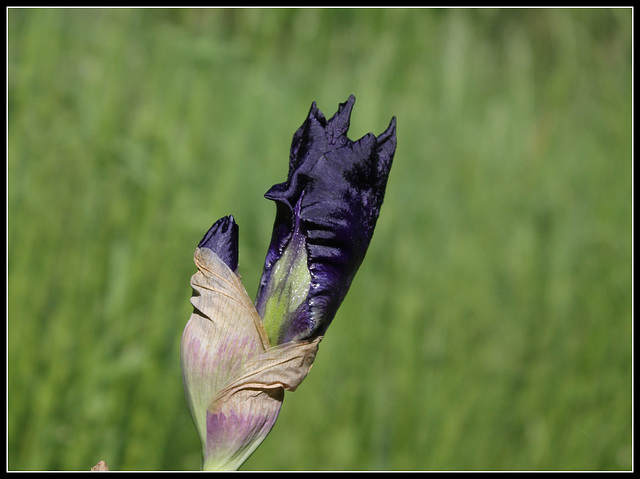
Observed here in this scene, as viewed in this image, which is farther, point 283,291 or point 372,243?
A: point 372,243

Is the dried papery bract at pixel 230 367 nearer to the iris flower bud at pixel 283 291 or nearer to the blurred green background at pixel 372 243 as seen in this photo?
the iris flower bud at pixel 283 291

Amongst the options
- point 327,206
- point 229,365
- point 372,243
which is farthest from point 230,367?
point 372,243

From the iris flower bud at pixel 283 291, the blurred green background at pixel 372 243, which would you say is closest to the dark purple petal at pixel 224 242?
the iris flower bud at pixel 283 291

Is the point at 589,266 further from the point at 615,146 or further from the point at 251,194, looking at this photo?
the point at 251,194

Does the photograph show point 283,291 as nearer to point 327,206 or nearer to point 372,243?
point 327,206

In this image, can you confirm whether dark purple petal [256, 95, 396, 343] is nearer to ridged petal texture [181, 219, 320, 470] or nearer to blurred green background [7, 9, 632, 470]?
ridged petal texture [181, 219, 320, 470]

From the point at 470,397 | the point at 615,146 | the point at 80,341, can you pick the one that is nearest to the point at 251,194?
the point at 80,341
